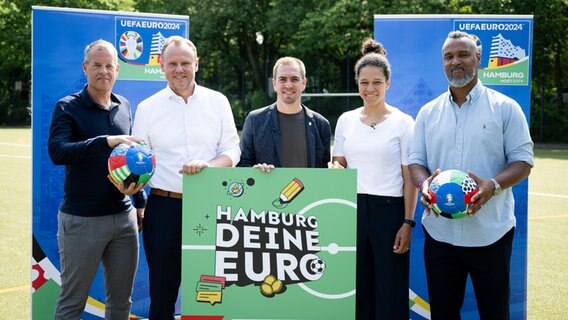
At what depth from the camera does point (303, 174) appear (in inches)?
159

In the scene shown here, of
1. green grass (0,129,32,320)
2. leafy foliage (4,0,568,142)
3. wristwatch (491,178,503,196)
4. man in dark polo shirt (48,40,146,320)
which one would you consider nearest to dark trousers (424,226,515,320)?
wristwatch (491,178,503,196)

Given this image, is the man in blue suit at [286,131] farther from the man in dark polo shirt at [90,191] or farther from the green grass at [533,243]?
the green grass at [533,243]

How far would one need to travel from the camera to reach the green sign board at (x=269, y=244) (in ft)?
13.0

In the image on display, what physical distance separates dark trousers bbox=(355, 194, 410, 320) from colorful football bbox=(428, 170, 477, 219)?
0.69 meters

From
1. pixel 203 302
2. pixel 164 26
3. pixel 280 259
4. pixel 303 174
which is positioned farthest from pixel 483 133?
pixel 164 26

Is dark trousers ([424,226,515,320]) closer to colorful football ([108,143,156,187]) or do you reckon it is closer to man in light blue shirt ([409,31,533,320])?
man in light blue shirt ([409,31,533,320])

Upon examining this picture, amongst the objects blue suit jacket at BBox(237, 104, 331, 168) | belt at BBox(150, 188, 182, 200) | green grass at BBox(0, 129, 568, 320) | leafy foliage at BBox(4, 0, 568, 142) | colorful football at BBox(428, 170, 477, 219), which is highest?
leafy foliage at BBox(4, 0, 568, 142)

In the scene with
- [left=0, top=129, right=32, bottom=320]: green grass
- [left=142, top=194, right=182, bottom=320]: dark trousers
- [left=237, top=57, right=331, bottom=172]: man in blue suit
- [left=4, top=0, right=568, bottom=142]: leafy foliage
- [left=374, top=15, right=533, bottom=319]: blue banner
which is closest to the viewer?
[left=142, top=194, right=182, bottom=320]: dark trousers

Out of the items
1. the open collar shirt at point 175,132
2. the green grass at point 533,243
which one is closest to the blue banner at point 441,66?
the green grass at point 533,243

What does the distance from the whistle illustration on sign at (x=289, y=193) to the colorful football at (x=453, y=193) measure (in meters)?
0.83

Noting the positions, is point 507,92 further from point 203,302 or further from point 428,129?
point 203,302

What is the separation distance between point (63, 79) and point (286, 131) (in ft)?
6.62

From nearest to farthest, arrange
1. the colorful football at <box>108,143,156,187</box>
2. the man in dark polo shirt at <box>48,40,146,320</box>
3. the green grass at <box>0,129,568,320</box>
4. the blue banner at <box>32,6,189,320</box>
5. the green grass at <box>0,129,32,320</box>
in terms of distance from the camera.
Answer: the colorful football at <box>108,143,156,187</box> < the man in dark polo shirt at <box>48,40,146,320</box> < the blue banner at <box>32,6,189,320</box> < the green grass at <box>0,129,32,320</box> < the green grass at <box>0,129,568,320</box>

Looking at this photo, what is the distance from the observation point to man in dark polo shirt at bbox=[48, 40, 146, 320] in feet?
13.6
